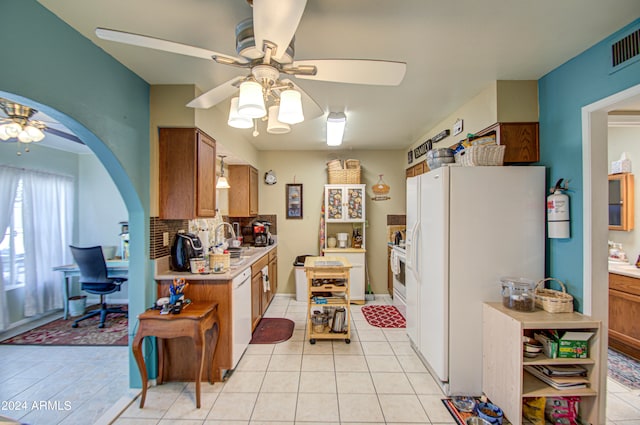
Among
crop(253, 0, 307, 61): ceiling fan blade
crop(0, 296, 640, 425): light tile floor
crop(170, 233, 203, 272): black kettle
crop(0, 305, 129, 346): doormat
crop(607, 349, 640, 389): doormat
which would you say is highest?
crop(253, 0, 307, 61): ceiling fan blade

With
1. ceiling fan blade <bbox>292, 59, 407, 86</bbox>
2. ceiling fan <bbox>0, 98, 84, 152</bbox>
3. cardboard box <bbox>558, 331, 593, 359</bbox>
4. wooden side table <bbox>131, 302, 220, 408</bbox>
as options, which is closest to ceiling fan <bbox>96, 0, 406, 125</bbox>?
ceiling fan blade <bbox>292, 59, 407, 86</bbox>

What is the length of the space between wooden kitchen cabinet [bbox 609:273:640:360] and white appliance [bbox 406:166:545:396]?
1.35 meters

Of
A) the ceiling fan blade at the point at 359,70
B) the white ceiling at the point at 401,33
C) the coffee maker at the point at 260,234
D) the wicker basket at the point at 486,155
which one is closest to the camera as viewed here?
the ceiling fan blade at the point at 359,70

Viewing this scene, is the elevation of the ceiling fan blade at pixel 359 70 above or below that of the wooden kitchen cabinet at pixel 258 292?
above

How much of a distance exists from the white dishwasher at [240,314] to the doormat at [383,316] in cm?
164

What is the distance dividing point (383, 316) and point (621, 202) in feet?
10.1

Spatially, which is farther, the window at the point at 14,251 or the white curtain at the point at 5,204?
the window at the point at 14,251

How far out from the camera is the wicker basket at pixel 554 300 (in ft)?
6.23

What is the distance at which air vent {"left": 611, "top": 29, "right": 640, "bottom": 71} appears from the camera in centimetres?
158

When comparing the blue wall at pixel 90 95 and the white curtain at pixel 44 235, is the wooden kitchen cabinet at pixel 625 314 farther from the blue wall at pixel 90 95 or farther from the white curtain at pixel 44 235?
the white curtain at pixel 44 235

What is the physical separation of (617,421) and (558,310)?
0.85m

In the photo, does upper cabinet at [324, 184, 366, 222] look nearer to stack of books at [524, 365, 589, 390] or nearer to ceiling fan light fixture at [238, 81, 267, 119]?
stack of books at [524, 365, 589, 390]

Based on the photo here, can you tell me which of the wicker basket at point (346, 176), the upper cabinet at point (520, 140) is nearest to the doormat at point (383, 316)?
the wicker basket at point (346, 176)

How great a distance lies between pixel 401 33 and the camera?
1.64 meters
